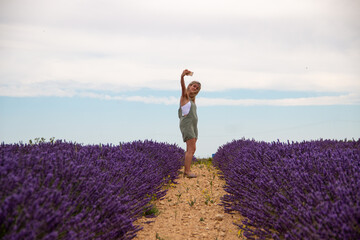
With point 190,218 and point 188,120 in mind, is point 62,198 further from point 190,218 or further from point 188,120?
point 188,120

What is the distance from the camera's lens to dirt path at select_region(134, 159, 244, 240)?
368 centimetres

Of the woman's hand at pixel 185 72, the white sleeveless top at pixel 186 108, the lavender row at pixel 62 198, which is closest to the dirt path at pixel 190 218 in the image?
the lavender row at pixel 62 198

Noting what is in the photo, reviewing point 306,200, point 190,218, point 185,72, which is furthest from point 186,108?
point 306,200

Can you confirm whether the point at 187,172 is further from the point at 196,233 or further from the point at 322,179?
the point at 322,179

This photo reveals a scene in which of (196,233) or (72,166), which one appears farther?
(196,233)

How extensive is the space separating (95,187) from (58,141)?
3.29 m

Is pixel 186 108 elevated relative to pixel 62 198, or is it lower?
elevated

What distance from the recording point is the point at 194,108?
21.1ft

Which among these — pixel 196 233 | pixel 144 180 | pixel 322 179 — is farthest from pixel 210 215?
pixel 322 179

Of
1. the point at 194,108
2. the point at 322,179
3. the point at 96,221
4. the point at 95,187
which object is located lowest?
the point at 96,221

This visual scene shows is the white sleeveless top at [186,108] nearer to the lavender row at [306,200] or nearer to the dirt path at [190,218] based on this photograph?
the dirt path at [190,218]

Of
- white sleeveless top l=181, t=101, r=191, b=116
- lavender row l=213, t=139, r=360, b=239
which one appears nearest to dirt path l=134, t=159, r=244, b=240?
lavender row l=213, t=139, r=360, b=239

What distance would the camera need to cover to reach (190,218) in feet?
14.3

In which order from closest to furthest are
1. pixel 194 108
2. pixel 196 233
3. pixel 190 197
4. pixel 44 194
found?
pixel 44 194, pixel 196 233, pixel 190 197, pixel 194 108
